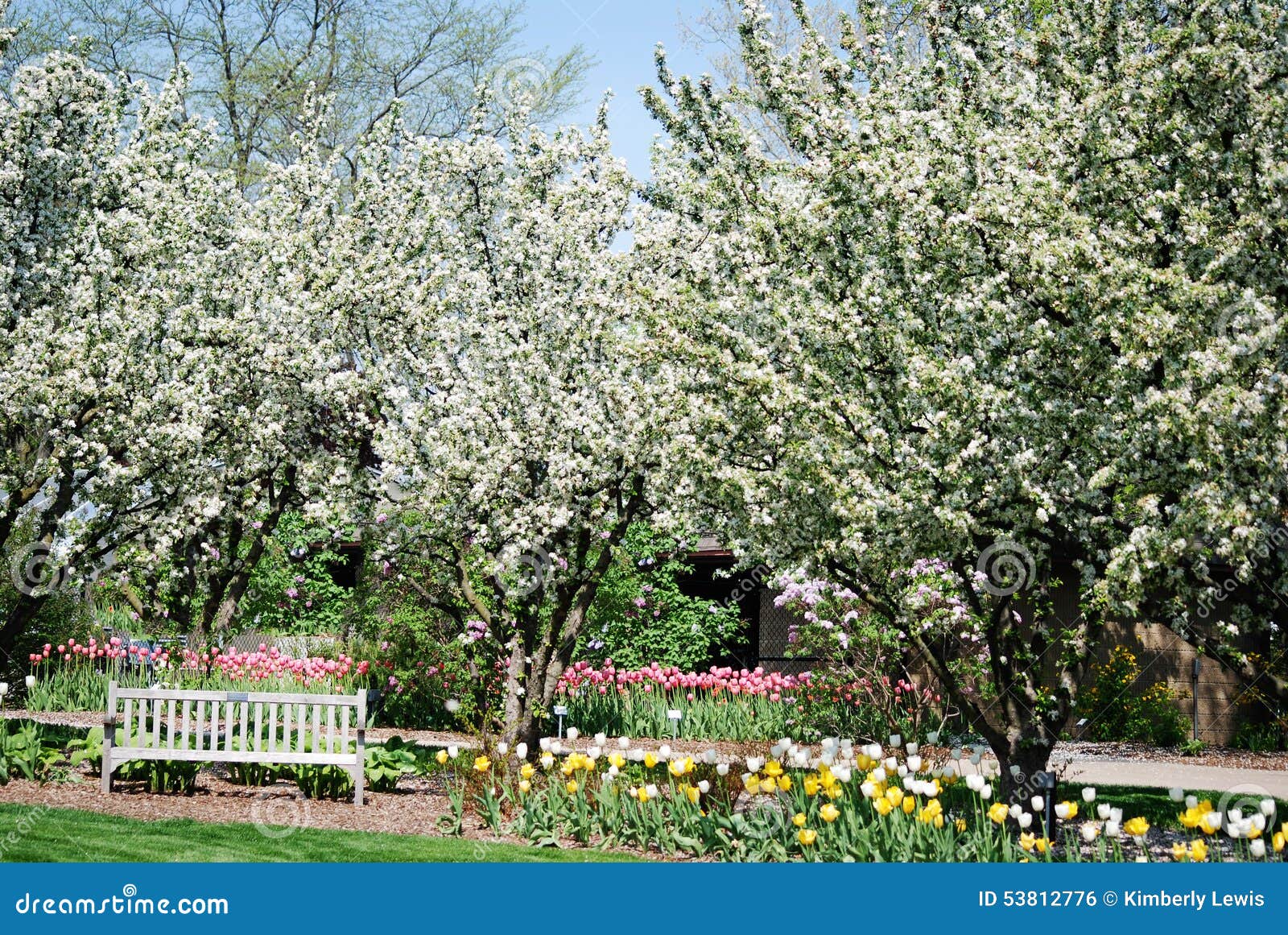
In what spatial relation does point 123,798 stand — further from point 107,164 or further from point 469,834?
point 107,164

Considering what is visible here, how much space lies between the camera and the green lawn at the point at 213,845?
702cm

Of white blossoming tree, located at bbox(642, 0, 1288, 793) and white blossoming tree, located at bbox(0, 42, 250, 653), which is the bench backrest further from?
A: white blossoming tree, located at bbox(642, 0, 1288, 793)

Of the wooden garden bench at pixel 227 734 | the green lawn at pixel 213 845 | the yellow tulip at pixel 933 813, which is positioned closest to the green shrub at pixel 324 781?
the wooden garden bench at pixel 227 734

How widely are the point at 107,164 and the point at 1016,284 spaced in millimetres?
7542

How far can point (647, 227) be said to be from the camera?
10680 mm

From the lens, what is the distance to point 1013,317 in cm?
651

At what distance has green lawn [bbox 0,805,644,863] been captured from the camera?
702 cm

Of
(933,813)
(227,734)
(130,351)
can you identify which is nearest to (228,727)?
(227,734)

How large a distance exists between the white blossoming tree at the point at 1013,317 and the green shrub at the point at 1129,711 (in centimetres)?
885

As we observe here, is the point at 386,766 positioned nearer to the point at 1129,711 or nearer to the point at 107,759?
the point at 107,759

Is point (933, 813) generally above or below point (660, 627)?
below

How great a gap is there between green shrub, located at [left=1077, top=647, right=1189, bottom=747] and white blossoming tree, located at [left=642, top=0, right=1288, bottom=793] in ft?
29.0

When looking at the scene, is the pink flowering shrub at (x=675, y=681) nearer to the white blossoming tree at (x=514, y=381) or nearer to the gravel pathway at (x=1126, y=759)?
the gravel pathway at (x=1126, y=759)

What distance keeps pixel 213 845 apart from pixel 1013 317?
579 cm
